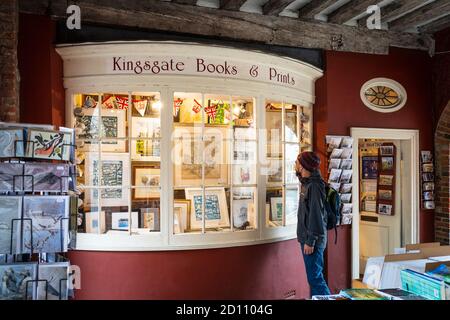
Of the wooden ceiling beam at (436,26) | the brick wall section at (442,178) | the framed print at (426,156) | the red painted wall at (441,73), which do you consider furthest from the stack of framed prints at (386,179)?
the wooden ceiling beam at (436,26)

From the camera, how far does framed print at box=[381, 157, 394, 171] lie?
6133 millimetres

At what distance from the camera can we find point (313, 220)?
162 inches

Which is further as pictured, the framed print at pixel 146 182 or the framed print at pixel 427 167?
the framed print at pixel 427 167

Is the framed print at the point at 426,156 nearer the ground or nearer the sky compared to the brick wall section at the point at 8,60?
nearer the ground

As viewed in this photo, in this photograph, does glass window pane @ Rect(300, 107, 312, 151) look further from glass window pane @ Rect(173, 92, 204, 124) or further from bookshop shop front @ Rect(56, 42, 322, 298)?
glass window pane @ Rect(173, 92, 204, 124)

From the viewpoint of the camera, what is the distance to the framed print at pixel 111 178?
430cm

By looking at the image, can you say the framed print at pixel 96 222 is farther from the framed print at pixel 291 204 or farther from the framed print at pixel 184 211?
the framed print at pixel 291 204

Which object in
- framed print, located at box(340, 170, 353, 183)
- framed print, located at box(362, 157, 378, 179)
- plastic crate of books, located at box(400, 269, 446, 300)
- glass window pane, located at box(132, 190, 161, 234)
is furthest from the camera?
framed print, located at box(362, 157, 378, 179)

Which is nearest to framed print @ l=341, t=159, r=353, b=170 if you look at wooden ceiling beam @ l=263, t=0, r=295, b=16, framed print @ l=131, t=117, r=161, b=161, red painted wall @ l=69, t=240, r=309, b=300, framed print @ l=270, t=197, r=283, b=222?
framed print @ l=270, t=197, r=283, b=222

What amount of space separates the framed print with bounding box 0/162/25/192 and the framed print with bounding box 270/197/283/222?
281 cm

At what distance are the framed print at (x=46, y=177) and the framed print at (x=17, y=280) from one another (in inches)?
19.6

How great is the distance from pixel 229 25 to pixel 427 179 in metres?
3.46

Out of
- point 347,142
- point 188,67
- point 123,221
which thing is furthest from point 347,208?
point 123,221
